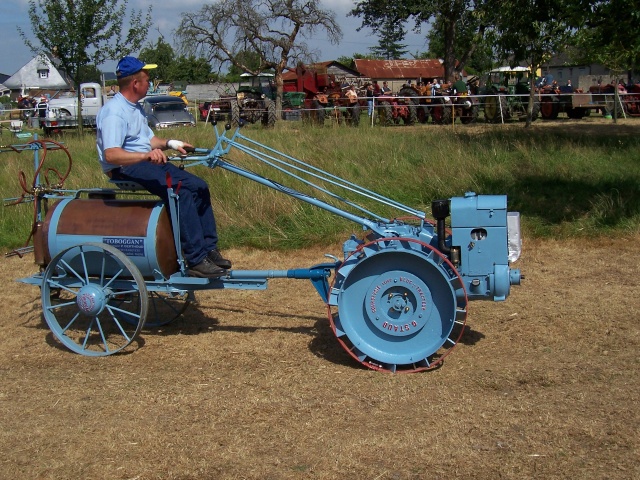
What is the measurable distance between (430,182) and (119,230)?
5.72 metres

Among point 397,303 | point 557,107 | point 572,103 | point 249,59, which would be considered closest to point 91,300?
point 397,303

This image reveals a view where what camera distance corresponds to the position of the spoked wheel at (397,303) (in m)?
5.20

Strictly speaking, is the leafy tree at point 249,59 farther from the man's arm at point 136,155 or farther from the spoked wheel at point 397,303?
the spoked wheel at point 397,303

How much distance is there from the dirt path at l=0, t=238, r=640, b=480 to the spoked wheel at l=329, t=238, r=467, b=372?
0.62 feet

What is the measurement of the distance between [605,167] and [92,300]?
26.5 feet

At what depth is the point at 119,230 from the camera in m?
5.86

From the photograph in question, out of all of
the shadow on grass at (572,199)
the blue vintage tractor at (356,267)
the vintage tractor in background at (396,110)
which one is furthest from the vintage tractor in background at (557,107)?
the blue vintage tractor at (356,267)

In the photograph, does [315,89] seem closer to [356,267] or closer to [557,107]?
[557,107]

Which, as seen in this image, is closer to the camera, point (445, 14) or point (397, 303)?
point (397, 303)

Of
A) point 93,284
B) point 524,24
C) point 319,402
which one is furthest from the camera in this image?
point 524,24

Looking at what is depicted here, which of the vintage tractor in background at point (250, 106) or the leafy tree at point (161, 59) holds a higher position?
the leafy tree at point (161, 59)

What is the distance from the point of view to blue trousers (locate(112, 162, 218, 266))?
5773mm

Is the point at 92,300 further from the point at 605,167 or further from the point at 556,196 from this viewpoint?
the point at 605,167

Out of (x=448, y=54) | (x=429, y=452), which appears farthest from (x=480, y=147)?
(x=448, y=54)
